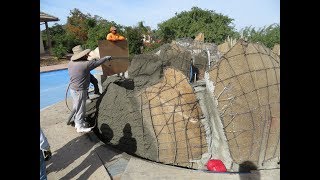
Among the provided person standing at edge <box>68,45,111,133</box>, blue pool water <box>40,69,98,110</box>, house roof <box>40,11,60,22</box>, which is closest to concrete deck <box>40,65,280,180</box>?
person standing at edge <box>68,45,111,133</box>

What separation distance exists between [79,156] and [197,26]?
20.6m

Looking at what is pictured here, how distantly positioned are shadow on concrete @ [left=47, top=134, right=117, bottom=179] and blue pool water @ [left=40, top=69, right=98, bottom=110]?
293 inches

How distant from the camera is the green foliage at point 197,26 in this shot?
22.4 metres

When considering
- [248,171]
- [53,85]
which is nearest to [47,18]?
[53,85]

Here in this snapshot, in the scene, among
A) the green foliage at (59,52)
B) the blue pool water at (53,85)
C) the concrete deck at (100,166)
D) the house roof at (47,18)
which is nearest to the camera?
the concrete deck at (100,166)

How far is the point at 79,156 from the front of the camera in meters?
4.16

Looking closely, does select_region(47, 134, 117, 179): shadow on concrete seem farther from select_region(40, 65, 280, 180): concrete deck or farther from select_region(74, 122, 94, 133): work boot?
select_region(74, 122, 94, 133): work boot

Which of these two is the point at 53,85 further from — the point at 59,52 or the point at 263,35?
the point at 263,35

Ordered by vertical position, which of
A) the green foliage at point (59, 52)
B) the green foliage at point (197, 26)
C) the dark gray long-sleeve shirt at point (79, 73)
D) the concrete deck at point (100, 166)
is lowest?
the concrete deck at point (100, 166)

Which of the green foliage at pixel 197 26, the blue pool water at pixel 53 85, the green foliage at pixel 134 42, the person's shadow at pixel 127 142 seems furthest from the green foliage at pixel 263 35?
the person's shadow at pixel 127 142

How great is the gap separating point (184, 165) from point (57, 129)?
2.26 metres

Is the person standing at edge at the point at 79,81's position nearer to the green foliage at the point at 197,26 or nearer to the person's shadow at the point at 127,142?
the person's shadow at the point at 127,142
